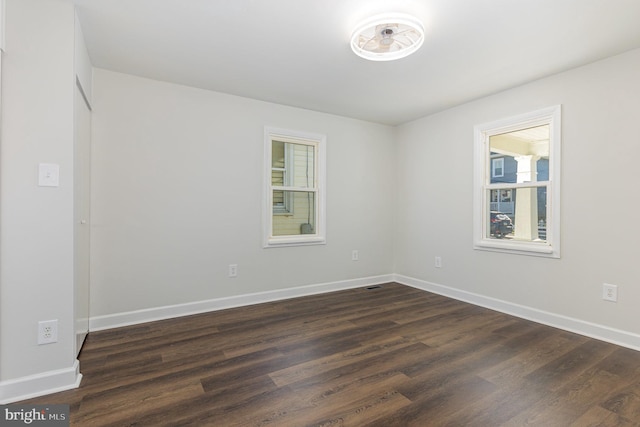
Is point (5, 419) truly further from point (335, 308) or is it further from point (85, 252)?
point (335, 308)

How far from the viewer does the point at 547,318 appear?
3.03 m

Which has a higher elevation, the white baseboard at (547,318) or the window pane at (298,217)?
the window pane at (298,217)

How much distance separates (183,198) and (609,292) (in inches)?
159

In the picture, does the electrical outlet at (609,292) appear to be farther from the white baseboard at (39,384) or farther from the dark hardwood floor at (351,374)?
the white baseboard at (39,384)

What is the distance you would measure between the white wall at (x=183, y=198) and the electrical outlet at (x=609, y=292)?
2758mm

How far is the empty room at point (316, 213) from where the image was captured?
1.84 metres

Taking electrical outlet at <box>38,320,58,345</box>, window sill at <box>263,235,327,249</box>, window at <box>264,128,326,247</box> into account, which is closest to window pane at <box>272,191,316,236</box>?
window at <box>264,128,326,247</box>

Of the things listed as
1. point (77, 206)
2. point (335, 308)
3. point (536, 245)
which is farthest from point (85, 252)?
point (536, 245)

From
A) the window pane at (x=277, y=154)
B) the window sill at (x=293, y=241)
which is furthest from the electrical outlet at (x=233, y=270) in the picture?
→ the window pane at (x=277, y=154)

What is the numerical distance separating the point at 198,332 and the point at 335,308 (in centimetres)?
146

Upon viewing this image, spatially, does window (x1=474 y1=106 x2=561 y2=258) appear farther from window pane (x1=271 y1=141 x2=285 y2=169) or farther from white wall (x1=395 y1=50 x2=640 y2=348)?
window pane (x1=271 y1=141 x2=285 y2=169)

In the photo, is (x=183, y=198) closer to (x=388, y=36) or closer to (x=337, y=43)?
(x=337, y=43)

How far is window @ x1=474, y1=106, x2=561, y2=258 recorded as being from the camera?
302 centimetres

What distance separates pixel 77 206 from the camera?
7.02ft
